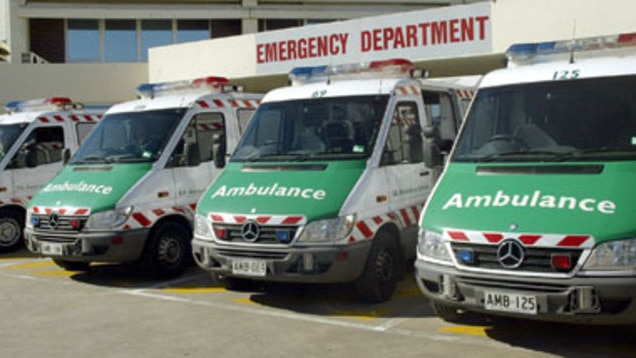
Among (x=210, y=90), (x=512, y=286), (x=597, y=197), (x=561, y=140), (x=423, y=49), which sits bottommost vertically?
(x=512, y=286)

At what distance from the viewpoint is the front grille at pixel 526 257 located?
5.21 m

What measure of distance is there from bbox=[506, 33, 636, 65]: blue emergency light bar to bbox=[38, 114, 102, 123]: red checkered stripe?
7.78 metres

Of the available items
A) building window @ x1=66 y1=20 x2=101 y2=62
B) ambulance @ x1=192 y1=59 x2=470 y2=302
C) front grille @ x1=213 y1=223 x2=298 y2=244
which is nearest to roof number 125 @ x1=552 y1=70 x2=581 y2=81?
ambulance @ x1=192 y1=59 x2=470 y2=302

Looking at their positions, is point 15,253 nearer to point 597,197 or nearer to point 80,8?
point 597,197

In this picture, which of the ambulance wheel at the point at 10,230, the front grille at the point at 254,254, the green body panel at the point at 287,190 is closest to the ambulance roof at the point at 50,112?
the ambulance wheel at the point at 10,230

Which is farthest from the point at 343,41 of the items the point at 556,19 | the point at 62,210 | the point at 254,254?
the point at 254,254

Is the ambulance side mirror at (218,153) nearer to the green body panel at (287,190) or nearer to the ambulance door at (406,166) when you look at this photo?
the green body panel at (287,190)

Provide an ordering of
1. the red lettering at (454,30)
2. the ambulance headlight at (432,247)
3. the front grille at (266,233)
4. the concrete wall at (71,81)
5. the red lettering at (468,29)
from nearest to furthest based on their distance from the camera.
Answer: the ambulance headlight at (432,247)
the front grille at (266,233)
the red lettering at (468,29)
the red lettering at (454,30)
the concrete wall at (71,81)

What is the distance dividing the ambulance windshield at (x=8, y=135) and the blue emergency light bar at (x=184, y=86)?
2.78m

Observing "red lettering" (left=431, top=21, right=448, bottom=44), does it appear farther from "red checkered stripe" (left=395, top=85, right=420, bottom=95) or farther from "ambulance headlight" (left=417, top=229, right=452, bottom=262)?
"ambulance headlight" (left=417, top=229, right=452, bottom=262)

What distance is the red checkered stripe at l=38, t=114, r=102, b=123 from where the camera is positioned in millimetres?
12328

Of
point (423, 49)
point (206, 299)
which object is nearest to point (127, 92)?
point (423, 49)

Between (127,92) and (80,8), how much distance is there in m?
5.06

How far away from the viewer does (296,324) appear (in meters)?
6.95
